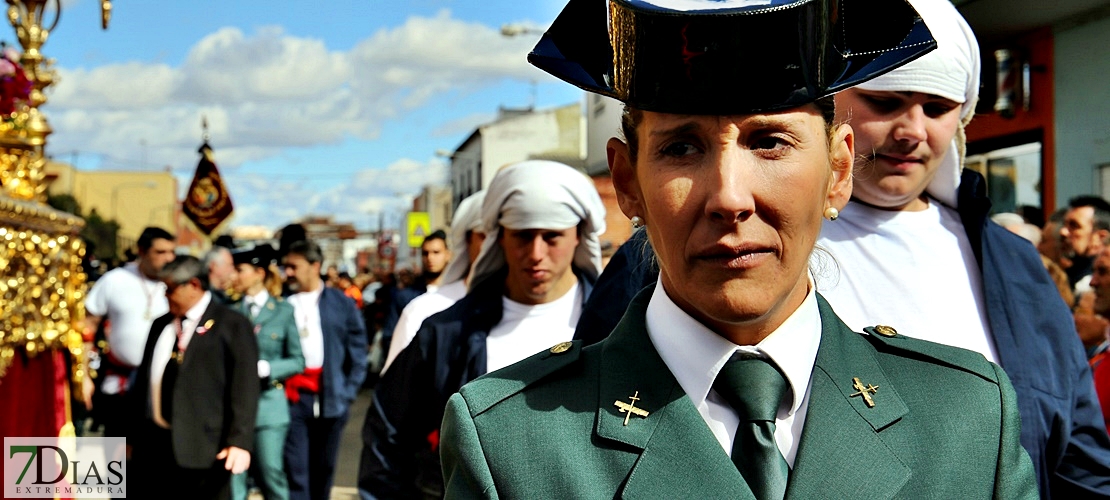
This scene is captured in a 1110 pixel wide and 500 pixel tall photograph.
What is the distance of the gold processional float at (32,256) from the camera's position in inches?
171

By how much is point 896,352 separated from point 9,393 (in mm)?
3721

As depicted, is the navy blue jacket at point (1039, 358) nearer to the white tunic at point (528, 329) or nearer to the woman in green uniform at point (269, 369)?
the white tunic at point (528, 329)

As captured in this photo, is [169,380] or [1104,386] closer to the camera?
Answer: [1104,386]

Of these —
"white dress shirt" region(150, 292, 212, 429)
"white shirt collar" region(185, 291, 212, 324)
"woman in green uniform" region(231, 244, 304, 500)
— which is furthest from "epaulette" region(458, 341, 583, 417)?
"woman in green uniform" region(231, 244, 304, 500)

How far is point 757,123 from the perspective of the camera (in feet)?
5.50

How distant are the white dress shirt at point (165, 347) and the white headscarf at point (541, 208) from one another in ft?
11.7

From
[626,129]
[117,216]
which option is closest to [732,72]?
[626,129]

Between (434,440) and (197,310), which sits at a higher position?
(197,310)

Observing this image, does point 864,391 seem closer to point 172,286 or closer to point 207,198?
point 172,286

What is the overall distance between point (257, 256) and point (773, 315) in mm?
8561

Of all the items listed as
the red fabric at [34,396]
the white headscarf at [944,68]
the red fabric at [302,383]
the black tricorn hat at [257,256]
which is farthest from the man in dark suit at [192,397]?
the white headscarf at [944,68]

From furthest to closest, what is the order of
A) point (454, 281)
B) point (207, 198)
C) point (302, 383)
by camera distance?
1. point (207, 198)
2. point (302, 383)
3. point (454, 281)

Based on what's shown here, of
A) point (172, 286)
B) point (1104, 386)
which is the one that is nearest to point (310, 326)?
point (172, 286)

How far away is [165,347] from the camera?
729 centimetres
